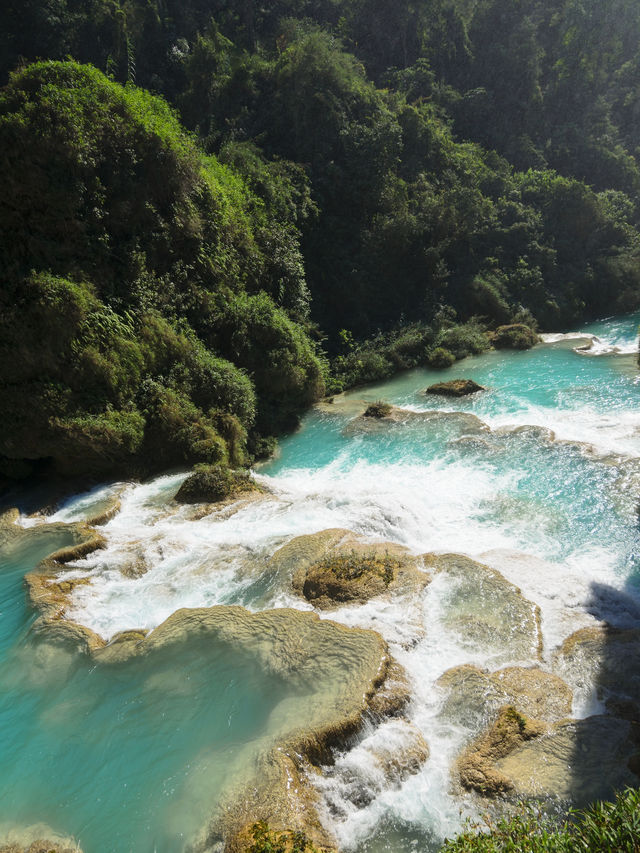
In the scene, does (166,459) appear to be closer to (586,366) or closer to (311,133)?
(586,366)

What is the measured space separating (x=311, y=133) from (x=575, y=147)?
22.3 metres

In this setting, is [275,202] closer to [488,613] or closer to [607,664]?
[488,613]

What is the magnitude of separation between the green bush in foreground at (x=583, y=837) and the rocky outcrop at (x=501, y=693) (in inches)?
75.8

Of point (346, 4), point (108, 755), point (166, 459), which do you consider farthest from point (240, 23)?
point (108, 755)

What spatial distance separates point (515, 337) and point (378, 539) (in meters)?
17.7

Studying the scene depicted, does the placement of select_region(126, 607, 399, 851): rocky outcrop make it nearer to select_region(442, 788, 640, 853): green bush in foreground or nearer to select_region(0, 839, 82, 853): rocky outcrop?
select_region(0, 839, 82, 853): rocky outcrop

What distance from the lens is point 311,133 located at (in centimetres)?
2931

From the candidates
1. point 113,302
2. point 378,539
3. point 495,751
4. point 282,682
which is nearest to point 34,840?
point 282,682

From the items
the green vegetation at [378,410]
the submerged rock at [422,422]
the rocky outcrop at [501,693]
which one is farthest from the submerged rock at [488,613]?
the green vegetation at [378,410]

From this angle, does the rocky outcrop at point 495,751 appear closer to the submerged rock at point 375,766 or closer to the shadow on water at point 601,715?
the shadow on water at point 601,715

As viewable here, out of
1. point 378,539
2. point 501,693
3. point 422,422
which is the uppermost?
point 422,422

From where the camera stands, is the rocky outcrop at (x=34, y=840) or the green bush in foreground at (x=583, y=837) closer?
the green bush in foreground at (x=583, y=837)

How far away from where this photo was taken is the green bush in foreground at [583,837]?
4.01 meters

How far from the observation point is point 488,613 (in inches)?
332
